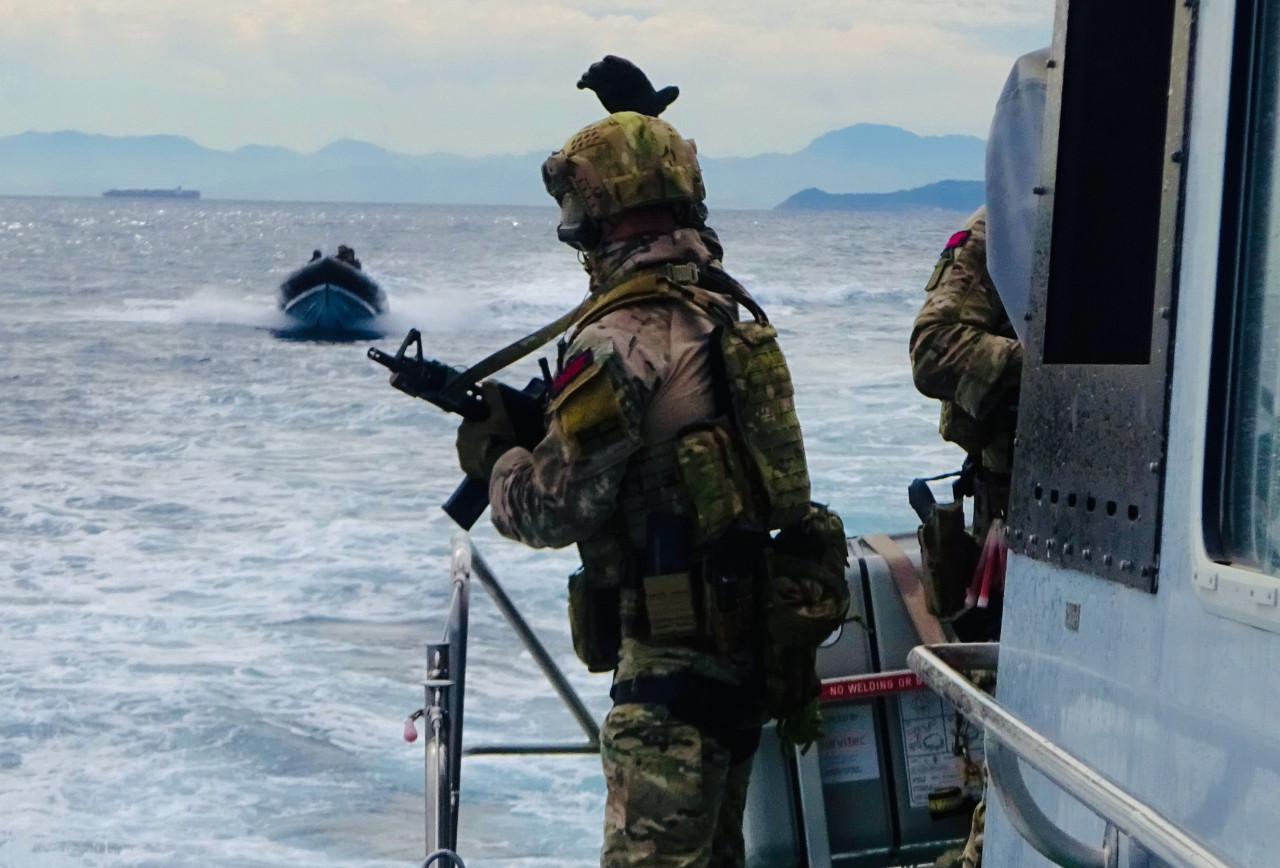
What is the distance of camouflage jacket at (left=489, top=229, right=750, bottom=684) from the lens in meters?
2.68

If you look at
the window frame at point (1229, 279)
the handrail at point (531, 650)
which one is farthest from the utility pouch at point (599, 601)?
the window frame at point (1229, 279)

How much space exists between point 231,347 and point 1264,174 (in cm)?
2696

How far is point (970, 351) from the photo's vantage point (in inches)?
145

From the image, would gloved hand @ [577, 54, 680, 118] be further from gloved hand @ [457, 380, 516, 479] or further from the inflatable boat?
the inflatable boat

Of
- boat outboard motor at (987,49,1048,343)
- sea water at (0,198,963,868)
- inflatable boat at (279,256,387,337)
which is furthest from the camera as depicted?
inflatable boat at (279,256,387,337)

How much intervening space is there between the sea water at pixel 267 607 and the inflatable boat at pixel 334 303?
649cm

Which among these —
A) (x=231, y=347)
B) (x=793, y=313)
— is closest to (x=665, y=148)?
(x=231, y=347)

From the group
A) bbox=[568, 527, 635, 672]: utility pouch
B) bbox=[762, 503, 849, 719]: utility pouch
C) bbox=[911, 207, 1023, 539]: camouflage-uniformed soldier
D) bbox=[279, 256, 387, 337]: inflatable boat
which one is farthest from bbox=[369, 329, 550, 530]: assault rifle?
bbox=[279, 256, 387, 337]: inflatable boat

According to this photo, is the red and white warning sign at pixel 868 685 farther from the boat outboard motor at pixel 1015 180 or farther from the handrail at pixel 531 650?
the boat outboard motor at pixel 1015 180

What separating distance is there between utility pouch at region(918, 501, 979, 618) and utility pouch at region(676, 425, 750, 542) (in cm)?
105

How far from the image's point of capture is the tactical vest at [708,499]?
108 inches

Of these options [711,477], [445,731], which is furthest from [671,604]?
[445,731]

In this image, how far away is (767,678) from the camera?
113 inches

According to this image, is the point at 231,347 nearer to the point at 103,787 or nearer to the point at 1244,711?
the point at 103,787
